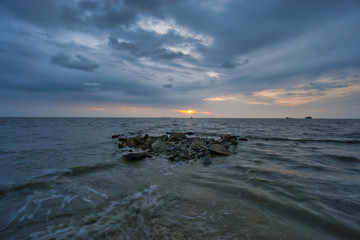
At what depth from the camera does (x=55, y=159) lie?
902 cm

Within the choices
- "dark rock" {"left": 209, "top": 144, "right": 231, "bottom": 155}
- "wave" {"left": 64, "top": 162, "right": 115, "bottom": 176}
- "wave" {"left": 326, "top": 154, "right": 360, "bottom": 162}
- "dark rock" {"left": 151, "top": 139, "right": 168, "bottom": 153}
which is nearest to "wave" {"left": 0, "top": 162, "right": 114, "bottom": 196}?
→ "wave" {"left": 64, "top": 162, "right": 115, "bottom": 176}

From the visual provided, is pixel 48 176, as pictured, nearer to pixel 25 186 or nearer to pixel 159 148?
pixel 25 186

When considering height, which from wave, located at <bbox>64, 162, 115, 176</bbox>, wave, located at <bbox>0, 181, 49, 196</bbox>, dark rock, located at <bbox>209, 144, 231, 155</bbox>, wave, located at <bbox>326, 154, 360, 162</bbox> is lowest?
wave, located at <bbox>64, 162, 115, 176</bbox>

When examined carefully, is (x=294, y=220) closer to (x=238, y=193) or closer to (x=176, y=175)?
(x=238, y=193)

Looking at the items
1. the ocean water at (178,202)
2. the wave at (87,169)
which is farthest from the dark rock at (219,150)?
the wave at (87,169)

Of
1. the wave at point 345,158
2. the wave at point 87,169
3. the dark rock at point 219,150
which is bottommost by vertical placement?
the wave at point 87,169

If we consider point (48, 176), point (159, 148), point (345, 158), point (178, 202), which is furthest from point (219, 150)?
point (48, 176)

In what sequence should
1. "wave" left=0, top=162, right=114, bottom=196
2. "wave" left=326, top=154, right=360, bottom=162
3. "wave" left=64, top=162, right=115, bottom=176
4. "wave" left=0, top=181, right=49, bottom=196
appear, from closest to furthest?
"wave" left=0, top=181, right=49, bottom=196 → "wave" left=0, top=162, right=114, bottom=196 → "wave" left=64, top=162, right=115, bottom=176 → "wave" left=326, top=154, right=360, bottom=162

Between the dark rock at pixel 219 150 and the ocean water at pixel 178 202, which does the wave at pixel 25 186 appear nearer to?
the ocean water at pixel 178 202

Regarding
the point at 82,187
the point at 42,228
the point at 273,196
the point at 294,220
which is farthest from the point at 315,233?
the point at 82,187

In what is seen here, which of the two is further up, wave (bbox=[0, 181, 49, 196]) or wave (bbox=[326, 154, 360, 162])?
wave (bbox=[326, 154, 360, 162])

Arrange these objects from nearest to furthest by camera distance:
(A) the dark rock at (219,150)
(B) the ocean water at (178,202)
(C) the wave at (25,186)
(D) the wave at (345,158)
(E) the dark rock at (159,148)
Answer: (B) the ocean water at (178,202), (C) the wave at (25,186), (D) the wave at (345,158), (A) the dark rock at (219,150), (E) the dark rock at (159,148)

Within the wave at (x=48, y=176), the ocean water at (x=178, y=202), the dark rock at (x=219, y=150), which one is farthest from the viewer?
the dark rock at (x=219, y=150)

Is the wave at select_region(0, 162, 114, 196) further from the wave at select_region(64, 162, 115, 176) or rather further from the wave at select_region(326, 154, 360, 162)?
the wave at select_region(326, 154, 360, 162)
